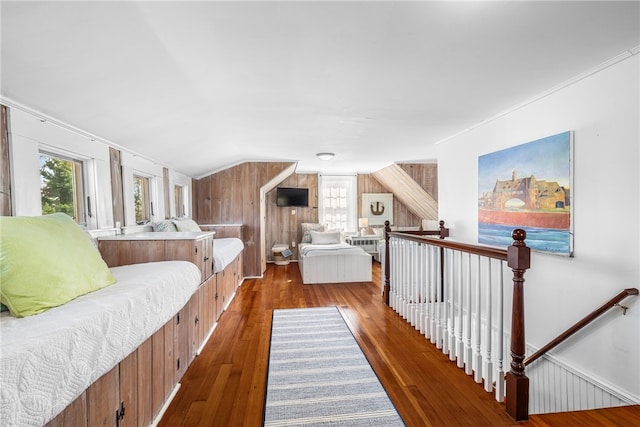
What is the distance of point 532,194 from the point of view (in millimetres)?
2461

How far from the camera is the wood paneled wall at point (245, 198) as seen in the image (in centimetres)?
529

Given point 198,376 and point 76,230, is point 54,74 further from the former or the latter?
point 198,376

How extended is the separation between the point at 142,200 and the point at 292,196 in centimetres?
356

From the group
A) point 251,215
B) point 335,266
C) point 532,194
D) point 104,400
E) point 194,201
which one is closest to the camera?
point 104,400

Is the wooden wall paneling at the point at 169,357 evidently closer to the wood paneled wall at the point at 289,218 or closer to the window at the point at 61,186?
the window at the point at 61,186

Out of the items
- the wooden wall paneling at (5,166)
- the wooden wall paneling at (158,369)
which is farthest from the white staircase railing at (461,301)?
the wooden wall paneling at (5,166)

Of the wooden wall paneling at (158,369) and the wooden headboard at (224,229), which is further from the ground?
the wooden headboard at (224,229)

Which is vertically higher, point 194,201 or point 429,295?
point 194,201

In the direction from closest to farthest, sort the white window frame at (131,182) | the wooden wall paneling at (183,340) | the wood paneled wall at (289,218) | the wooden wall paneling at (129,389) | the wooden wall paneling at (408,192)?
the wooden wall paneling at (129,389) < the wooden wall paneling at (183,340) < the white window frame at (131,182) < the wooden wall paneling at (408,192) < the wood paneled wall at (289,218)

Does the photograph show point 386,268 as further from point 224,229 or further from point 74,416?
point 74,416

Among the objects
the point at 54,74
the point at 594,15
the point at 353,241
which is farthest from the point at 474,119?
the point at 353,241

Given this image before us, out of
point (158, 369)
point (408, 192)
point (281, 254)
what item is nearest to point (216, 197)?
point (281, 254)

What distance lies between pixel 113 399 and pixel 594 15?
115 inches

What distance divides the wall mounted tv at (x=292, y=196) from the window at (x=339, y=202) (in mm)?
693
